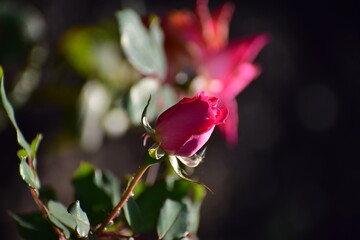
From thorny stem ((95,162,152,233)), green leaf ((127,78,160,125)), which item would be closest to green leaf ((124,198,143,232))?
thorny stem ((95,162,152,233))

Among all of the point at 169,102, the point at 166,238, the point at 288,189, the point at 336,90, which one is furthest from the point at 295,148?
the point at 166,238

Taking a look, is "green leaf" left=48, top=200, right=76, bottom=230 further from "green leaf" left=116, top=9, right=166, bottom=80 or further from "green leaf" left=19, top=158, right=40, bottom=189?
"green leaf" left=116, top=9, right=166, bottom=80

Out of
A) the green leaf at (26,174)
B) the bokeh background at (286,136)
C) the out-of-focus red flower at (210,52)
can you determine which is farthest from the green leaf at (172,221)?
the bokeh background at (286,136)

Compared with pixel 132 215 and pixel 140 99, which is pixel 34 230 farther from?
pixel 140 99

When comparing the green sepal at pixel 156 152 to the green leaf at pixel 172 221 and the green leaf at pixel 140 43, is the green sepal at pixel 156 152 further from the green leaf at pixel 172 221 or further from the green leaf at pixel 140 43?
the green leaf at pixel 140 43

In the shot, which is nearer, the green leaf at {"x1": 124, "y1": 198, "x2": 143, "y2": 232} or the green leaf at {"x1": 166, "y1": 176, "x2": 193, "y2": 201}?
the green leaf at {"x1": 124, "y1": 198, "x2": 143, "y2": 232}
